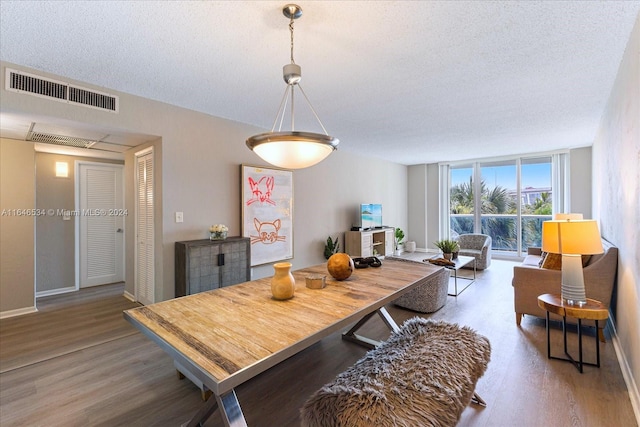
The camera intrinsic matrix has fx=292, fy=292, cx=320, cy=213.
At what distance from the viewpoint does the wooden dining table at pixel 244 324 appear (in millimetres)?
978

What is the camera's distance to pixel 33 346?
265 centimetres

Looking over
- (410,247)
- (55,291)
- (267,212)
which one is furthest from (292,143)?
(410,247)

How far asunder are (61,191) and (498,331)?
19.7ft

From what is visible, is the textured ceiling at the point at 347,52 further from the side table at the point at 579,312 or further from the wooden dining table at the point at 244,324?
the side table at the point at 579,312

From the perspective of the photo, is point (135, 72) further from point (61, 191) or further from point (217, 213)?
point (61, 191)

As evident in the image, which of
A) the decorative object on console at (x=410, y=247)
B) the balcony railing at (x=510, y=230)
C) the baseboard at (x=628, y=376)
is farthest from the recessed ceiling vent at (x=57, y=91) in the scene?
the balcony railing at (x=510, y=230)

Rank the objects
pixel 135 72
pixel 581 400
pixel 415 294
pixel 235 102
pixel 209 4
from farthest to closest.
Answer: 1. pixel 415 294
2. pixel 235 102
3. pixel 135 72
4. pixel 581 400
5. pixel 209 4

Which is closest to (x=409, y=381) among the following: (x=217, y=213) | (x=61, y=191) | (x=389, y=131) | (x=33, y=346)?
(x=217, y=213)

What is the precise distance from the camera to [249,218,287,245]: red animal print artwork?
3.97 m

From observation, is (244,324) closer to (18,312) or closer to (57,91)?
(57,91)

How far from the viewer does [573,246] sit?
2289mm

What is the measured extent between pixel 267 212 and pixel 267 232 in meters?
0.28

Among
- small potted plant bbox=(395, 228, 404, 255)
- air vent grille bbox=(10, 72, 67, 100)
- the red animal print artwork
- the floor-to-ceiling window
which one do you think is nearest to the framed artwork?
the red animal print artwork

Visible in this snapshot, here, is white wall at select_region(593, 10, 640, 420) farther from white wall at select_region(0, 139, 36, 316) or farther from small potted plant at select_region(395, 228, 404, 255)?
white wall at select_region(0, 139, 36, 316)
